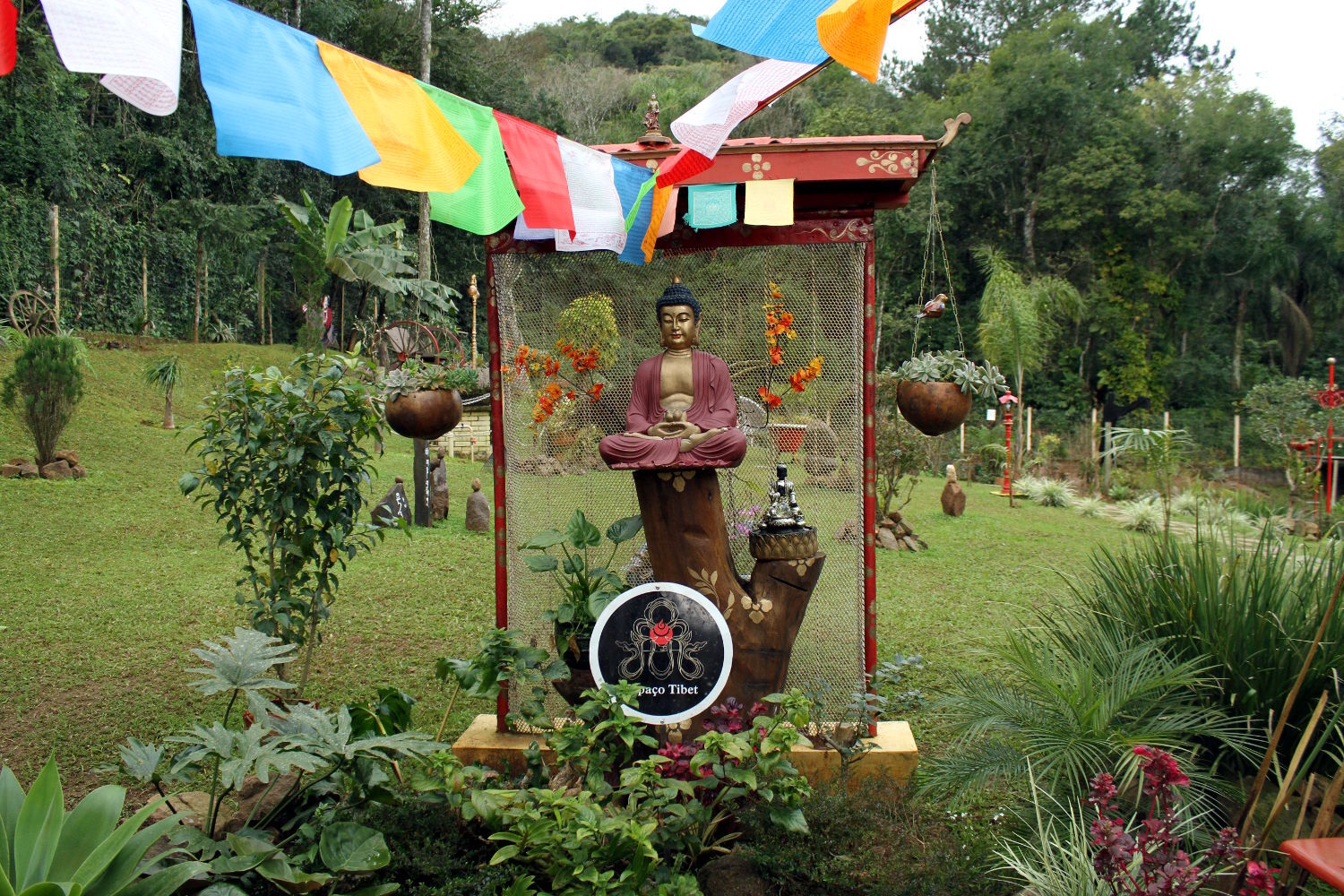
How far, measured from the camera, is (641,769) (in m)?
3.29

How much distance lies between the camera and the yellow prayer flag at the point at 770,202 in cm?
429

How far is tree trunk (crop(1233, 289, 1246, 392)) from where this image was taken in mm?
28938

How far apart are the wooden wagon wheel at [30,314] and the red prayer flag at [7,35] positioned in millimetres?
15710

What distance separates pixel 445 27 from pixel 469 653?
21.7 m

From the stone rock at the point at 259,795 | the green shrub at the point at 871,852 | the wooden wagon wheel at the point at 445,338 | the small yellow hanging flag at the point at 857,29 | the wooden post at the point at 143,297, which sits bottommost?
the green shrub at the point at 871,852

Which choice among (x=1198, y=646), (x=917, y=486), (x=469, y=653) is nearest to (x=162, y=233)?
(x=917, y=486)

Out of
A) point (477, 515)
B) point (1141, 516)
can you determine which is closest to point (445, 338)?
point (477, 515)

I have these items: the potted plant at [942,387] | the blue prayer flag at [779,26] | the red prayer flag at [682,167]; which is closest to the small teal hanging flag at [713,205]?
the red prayer flag at [682,167]

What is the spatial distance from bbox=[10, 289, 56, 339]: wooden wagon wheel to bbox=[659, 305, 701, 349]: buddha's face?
606 inches

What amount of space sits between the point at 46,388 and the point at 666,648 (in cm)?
999

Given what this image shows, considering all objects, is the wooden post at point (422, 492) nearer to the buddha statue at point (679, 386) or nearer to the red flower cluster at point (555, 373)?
the red flower cluster at point (555, 373)

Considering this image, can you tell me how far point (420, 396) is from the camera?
4.71m

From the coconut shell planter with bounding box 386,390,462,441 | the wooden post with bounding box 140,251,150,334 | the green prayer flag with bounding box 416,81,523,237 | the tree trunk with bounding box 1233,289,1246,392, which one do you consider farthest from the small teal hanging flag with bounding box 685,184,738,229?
the tree trunk with bounding box 1233,289,1246,392

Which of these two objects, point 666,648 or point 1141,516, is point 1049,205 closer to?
Result: point 1141,516
